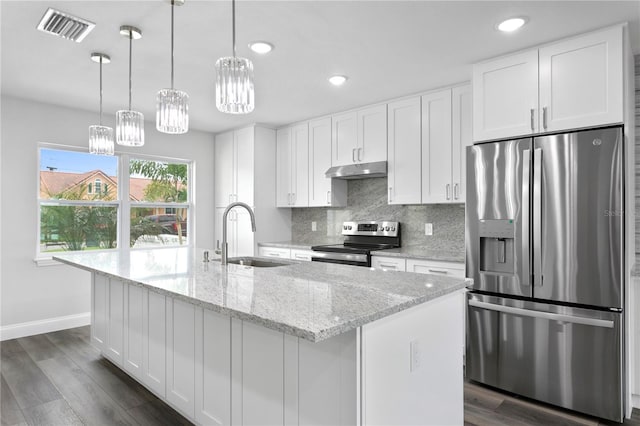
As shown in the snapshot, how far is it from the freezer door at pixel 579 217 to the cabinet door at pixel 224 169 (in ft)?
12.6

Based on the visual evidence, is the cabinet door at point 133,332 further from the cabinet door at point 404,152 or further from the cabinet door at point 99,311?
the cabinet door at point 404,152

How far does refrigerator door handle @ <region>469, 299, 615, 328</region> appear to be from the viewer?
239 centimetres

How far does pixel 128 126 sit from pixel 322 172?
2567 mm

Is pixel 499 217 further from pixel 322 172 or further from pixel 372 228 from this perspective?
pixel 322 172

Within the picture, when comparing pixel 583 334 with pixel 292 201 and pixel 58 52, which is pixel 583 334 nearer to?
pixel 292 201

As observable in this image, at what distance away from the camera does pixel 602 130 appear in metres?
2.39

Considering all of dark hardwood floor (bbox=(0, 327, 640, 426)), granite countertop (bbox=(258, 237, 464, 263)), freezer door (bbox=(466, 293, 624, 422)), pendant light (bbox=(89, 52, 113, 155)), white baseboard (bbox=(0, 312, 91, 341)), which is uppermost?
pendant light (bbox=(89, 52, 113, 155))

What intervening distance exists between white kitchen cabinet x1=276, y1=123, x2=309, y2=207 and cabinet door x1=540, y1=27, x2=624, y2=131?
2.81 m

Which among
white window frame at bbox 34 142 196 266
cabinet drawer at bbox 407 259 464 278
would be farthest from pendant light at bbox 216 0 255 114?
white window frame at bbox 34 142 196 266

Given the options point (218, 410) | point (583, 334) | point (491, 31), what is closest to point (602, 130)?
point (491, 31)

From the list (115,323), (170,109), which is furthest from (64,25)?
(115,323)

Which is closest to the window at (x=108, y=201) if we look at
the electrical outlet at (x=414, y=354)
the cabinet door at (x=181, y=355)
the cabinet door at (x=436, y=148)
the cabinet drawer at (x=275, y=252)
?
the cabinet drawer at (x=275, y=252)

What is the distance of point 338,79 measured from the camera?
11.1 feet

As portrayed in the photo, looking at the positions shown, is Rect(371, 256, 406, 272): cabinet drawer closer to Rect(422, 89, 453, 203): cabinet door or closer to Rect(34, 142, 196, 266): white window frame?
Rect(422, 89, 453, 203): cabinet door
